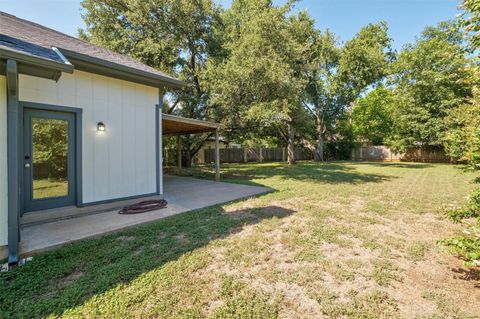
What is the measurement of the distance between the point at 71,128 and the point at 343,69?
19.3 meters

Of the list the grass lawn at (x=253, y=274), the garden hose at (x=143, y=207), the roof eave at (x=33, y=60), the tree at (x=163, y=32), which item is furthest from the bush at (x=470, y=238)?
the tree at (x=163, y=32)

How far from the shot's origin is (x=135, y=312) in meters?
2.04

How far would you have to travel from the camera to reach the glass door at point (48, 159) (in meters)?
4.03

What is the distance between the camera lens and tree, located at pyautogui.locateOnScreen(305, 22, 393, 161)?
60.1 feet

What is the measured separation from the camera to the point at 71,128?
4520 mm

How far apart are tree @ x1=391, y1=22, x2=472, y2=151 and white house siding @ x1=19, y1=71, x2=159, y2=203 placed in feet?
63.5

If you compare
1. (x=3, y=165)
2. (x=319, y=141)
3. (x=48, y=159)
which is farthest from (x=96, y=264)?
(x=319, y=141)

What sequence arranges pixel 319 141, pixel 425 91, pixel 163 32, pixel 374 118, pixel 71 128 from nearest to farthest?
pixel 71 128 → pixel 163 32 → pixel 425 91 → pixel 319 141 → pixel 374 118

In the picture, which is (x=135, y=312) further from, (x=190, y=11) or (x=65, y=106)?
(x=190, y=11)

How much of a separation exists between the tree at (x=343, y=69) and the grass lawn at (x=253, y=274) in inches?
617

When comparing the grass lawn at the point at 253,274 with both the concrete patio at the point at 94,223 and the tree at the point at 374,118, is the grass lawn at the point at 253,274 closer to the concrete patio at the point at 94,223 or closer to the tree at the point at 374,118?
the concrete patio at the point at 94,223

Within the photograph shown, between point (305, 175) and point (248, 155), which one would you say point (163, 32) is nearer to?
point (305, 175)

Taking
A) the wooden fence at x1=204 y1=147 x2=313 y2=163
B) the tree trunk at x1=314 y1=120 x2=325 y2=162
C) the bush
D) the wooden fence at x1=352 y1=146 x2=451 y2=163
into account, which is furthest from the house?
the wooden fence at x1=352 y1=146 x2=451 y2=163

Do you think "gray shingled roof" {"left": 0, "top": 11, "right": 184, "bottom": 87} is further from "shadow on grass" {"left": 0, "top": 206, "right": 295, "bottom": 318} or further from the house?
"shadow on grass" {"left": 0, "top": 206, "right": 295, "bottom": 318}
